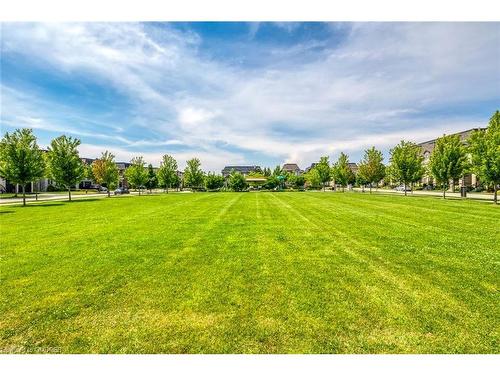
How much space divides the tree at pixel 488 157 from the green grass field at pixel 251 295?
1901 cm

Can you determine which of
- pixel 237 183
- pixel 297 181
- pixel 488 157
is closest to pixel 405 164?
pixel 488 157

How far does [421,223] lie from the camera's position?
1310 centimetres

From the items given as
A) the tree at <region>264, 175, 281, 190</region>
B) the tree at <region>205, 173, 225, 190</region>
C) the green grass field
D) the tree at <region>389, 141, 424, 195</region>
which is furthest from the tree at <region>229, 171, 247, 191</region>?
the green grass field

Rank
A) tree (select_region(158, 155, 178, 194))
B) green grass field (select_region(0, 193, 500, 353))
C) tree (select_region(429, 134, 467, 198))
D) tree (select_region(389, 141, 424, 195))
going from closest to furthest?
green grass field (select_region(0, 193, 500, 353)) → tree (select_region(429, 134, 467, 198)) → tree (select_region(389, 141, 424, 195)) → tree (select_region(158, 155, 178, 194))

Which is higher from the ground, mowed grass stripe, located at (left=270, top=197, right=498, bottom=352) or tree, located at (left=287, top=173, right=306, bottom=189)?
tree, located at (left=287, top=173, right=306, bottom=189)

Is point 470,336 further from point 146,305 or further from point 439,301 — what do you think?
point 146,305

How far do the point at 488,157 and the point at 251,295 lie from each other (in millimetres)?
29222

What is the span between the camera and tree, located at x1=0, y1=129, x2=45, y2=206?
26.1m

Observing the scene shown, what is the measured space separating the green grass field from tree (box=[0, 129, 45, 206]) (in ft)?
73.1

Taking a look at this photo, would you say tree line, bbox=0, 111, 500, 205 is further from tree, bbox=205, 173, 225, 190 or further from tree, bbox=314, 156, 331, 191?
tree, bbox=205, 173, 225, 190

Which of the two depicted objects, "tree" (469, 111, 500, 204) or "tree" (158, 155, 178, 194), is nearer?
"tree" (469, 111, 500, 204)

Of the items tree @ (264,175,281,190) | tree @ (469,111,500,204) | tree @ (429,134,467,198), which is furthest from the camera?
tree @ (264,175,281,190)

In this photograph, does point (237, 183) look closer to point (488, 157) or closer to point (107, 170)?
point (107, 170)
